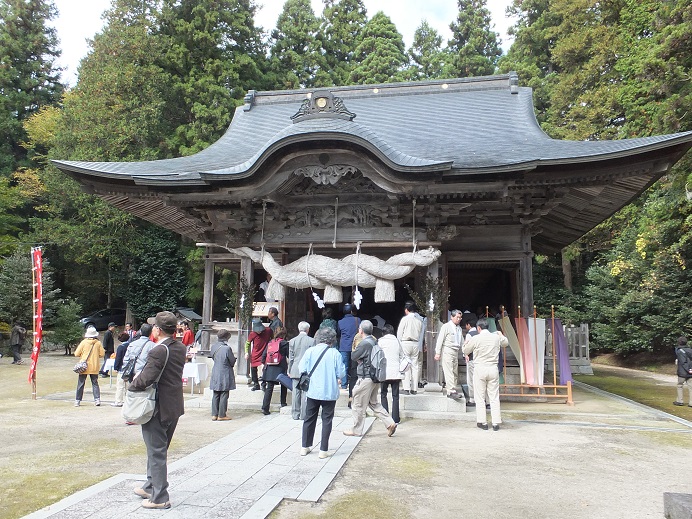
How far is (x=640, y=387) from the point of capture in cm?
1188

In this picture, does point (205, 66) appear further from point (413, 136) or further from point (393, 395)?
point (393, 395)

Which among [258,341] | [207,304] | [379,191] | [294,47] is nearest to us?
[258,341]

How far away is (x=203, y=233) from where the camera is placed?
9.71 m

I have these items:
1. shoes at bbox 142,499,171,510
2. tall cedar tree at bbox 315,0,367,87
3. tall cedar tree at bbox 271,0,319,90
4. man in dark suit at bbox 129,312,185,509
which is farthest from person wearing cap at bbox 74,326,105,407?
tall cedar tree at bbox 315,0,367,87

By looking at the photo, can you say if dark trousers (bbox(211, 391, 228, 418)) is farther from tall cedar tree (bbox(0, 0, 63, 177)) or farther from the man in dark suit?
tall cedar tree (bbox(0, 0, 63, 177))

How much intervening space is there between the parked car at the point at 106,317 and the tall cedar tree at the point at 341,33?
18.1 metres

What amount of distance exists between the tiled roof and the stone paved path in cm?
395

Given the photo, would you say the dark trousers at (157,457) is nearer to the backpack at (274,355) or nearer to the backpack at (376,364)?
the backpack at (376,364)

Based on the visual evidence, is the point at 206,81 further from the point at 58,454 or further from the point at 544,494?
the point at 544,494

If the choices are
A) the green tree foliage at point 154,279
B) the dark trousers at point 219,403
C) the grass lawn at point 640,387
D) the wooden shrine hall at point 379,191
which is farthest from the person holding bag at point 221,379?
the green tree foliage at point 154,279

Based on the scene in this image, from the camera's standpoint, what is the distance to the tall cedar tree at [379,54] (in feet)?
88.5

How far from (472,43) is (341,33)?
8.17 meters

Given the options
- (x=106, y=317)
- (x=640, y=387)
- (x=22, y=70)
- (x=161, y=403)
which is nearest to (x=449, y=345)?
(x=161, y=403)

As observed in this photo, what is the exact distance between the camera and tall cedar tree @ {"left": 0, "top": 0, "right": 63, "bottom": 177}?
26.1 metres
